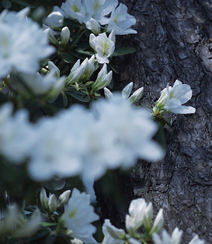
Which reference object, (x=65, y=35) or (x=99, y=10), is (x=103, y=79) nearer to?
(x=65, y=35)

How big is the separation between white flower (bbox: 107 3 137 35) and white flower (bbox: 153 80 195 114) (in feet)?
1.25

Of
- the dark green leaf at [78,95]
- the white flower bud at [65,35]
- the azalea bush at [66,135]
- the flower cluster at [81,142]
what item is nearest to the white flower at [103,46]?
the azalea bush at [66,135]

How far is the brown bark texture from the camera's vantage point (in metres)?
0.98

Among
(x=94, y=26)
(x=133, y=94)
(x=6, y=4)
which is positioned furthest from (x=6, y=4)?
(x=133, y=94)

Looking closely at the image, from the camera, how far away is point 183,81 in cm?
123

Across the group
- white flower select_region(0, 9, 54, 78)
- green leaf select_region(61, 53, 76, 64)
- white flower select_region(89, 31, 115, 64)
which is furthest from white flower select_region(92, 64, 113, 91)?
white flower select_region(0, 9, 54, 78)

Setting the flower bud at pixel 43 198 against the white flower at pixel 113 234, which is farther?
the flower bud at pixel 43 198

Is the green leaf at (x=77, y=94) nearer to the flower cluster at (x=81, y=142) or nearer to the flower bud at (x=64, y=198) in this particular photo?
the flower bud at (x=64, y=198)

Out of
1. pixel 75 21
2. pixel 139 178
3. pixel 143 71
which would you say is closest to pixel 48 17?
pixel 75 21

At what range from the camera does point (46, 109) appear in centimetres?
85

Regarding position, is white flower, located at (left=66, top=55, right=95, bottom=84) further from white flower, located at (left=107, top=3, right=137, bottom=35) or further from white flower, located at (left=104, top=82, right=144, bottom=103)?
white flower, located at (left=107, top=3, right=137, bottom=35)

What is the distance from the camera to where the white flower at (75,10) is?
121 cm

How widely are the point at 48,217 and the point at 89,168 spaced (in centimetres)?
47

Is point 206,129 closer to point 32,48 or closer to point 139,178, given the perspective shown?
point 139,178
